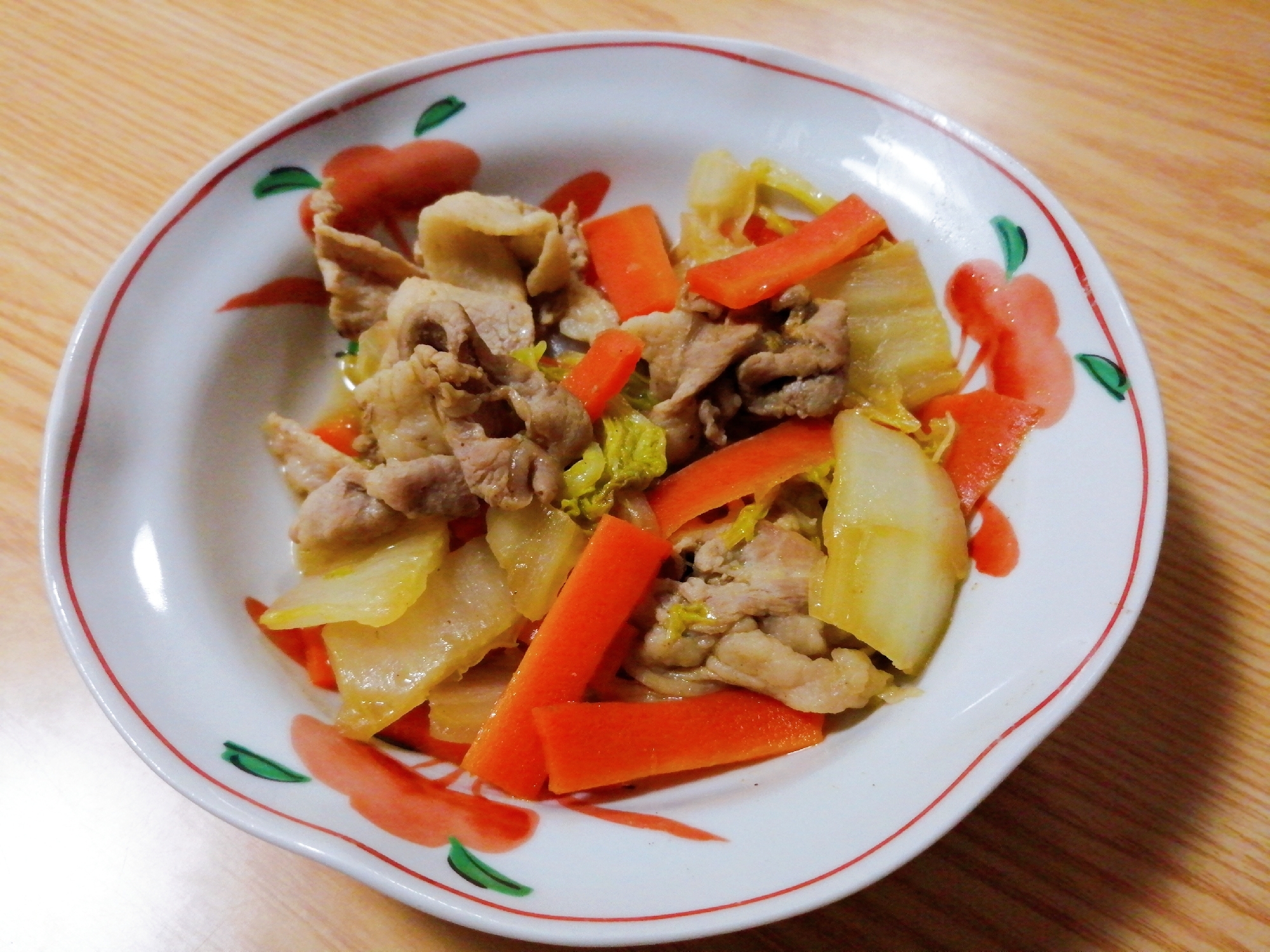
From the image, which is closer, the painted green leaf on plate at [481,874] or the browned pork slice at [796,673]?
the painted green leaf on plate at [481,874]

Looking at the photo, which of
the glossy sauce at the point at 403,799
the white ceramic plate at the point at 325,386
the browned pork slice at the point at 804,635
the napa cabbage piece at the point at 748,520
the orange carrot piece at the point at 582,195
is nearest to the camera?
the white ceramic plate at the point at 325,386

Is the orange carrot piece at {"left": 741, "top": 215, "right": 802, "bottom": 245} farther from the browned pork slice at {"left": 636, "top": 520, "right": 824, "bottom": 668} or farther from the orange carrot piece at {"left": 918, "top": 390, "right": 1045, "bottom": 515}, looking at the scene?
Result: the browned pork slice at {"left": 636, "top": 520, "right": 824, "bottom": 668}

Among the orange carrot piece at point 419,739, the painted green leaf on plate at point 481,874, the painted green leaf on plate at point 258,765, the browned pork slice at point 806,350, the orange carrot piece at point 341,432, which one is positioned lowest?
the orange carrot piece at point 419,739

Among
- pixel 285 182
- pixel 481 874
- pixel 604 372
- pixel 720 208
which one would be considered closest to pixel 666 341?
pixel 604 372

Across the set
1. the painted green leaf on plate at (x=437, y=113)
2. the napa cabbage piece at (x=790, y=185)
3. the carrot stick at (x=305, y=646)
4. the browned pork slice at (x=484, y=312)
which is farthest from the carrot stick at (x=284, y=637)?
the napa cabbage piece at (x=790, y=185)

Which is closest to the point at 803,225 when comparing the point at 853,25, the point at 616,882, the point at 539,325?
the point at 539,325

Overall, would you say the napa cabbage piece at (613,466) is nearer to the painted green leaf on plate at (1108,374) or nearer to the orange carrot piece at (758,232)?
the orange carrot piece at (758,232)
